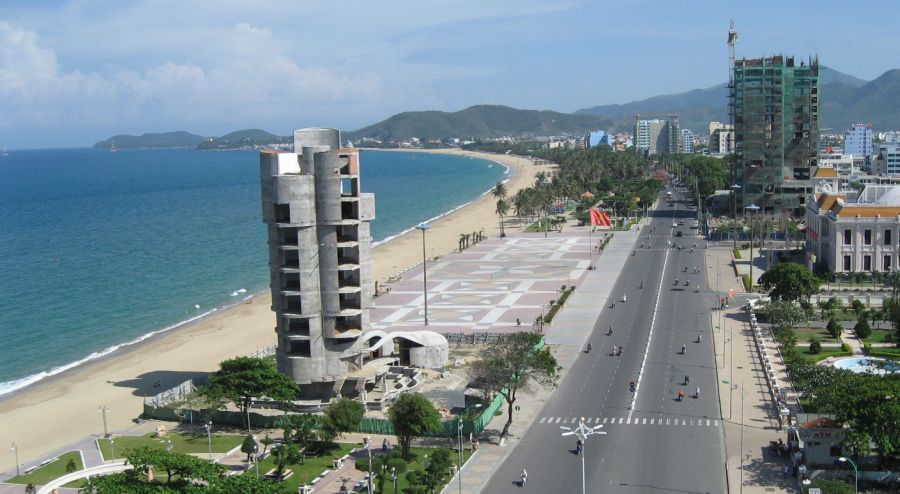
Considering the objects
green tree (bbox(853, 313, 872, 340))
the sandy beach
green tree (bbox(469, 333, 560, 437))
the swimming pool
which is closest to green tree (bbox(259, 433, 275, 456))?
the sandy beach

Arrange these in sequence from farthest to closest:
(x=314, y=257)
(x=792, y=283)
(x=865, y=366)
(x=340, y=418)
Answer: (x=792, y=283) → (x=314, y=257) → (x=865, y=366) → (x=340, y=418)

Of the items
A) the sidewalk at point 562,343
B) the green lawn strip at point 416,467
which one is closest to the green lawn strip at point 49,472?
the green lawn strip at point 416,467

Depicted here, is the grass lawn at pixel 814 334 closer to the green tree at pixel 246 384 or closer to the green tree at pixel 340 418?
the green tree at pixel 340 418

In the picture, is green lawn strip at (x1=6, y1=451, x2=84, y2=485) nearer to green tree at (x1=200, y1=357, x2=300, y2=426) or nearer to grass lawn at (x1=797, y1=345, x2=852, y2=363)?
green tree at (x1=200, y1=357, x2=300, y2=426)

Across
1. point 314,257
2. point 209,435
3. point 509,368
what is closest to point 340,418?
point 209,435

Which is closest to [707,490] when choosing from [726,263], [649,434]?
[649,434]

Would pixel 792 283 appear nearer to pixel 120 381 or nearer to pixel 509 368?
pixel 509 368
